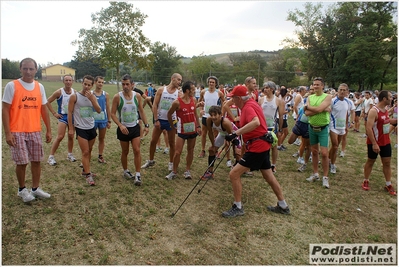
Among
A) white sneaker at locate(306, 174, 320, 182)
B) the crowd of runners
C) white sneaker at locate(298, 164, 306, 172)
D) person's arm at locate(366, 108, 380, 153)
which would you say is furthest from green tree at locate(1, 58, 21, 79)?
person's arm at locate(366, 108, 380, 153)

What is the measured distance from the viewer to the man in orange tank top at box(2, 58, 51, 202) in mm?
3861

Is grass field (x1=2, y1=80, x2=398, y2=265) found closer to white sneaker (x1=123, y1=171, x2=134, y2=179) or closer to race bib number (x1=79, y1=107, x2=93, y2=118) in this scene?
white sneaker (x1=123, y1=171, x2=134, y2=179)

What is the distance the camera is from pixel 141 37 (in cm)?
2205

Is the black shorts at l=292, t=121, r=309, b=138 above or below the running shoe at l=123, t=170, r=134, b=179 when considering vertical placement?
above

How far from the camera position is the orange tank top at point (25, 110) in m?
3.93

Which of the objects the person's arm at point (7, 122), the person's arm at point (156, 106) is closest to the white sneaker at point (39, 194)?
the person's arm at point (7, 122)

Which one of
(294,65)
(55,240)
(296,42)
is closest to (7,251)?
(55,240)

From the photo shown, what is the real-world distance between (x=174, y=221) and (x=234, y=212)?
3.00 ft

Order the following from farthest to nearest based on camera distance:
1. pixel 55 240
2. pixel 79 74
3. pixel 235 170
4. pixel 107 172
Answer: pixel 79 74 → pixel 107 172 → pixel 235 170 → pixel 55 240

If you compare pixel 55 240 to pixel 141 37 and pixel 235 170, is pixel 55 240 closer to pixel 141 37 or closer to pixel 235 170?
pixel 235 170

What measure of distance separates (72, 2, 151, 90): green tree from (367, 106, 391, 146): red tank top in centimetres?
1982

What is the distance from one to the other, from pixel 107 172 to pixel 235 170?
2914 mm

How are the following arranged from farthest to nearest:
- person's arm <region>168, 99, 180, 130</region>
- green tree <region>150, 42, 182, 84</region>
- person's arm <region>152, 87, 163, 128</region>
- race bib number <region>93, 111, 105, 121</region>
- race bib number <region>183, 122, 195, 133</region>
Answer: green tree <region>150, 42, 182, 84</region>
race bib number <region>93, 111, 105, 121</region>
person's arm <region>152, 87, 163, 128</region>
race bib number <region>183, 122, 195, 133</region>
person's arm <region>168, 99, 180, 130</region>

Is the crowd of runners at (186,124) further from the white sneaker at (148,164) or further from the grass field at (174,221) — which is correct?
the grass field at (174,221)
